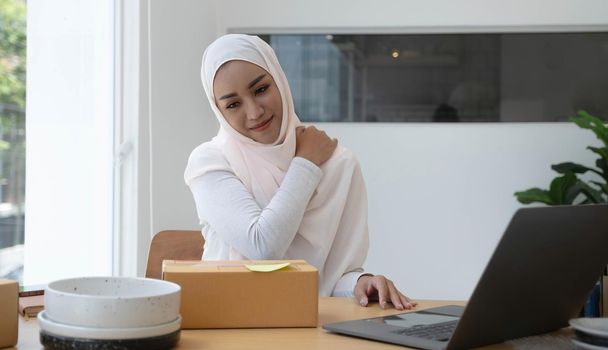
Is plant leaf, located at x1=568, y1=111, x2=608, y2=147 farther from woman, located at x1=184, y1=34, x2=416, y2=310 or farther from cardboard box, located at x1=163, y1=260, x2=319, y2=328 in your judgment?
cardboard box, located at x1=163, y1=260, x2=319, y2=328

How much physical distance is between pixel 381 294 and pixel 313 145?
1.97ft

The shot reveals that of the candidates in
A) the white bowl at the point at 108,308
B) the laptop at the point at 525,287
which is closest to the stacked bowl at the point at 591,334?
the laptop at the point at 525,287

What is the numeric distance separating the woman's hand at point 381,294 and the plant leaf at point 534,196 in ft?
9.71

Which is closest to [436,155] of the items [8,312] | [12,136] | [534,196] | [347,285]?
[534,196]

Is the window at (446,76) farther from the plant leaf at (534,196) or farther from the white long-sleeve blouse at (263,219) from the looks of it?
the white long-sleeve blouse at (263,219)

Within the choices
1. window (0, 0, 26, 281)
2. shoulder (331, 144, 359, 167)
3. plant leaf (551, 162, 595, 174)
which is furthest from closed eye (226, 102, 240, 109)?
plant leaf (551, 162, 595, 174)

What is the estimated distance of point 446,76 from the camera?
4.86 meters

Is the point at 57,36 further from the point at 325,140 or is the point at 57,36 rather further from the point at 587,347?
the point at 587,347

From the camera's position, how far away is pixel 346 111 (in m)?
4.94

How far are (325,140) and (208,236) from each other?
0.40 metres

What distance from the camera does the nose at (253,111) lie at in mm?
2053

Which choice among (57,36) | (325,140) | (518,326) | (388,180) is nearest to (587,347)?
(518,326)

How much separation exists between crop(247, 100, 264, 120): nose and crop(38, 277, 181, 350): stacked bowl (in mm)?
991

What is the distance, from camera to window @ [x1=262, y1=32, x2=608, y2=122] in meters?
4.77
